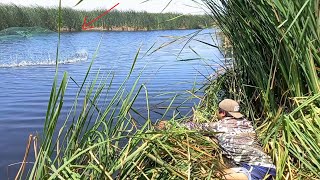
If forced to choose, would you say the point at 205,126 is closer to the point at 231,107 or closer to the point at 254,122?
the point at 231,107

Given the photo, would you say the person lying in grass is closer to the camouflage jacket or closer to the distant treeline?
the camouflage jacket

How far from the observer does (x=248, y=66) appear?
3.61 m

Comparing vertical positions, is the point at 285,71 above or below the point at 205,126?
above

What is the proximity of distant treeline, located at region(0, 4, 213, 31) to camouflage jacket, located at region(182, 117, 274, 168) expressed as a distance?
15.9m

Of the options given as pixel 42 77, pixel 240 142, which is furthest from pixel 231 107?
pixel 42 77

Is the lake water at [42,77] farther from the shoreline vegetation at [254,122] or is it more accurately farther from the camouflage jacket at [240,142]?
the camouflage jacket at [240,142]

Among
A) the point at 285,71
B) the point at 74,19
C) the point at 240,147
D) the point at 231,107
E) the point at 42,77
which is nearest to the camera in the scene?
the point at 240,147

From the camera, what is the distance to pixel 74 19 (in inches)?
1415

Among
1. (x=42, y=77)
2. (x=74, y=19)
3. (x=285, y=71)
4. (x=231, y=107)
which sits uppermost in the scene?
(x=285, y=71)

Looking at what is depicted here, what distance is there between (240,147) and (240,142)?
5 cm

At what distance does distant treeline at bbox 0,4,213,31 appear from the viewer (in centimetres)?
2974

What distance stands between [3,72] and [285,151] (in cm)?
1171

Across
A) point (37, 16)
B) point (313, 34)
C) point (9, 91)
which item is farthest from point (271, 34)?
point (37, 16)

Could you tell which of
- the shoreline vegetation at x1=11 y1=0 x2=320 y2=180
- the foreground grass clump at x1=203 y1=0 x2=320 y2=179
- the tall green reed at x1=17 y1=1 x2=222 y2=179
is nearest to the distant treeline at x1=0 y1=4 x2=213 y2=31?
the foreground grass clump at x1=203 y1=0 x2=320 y2=179
